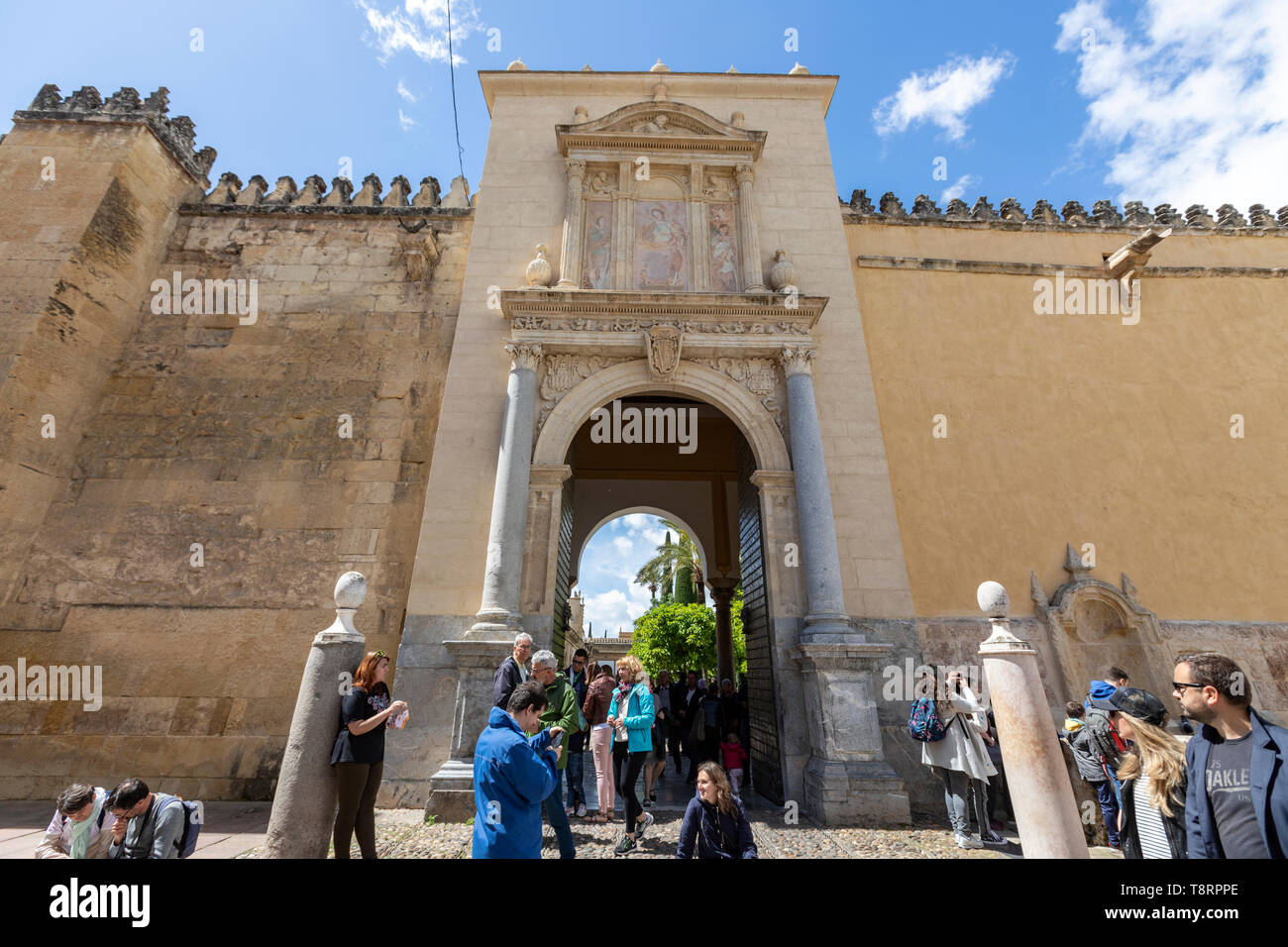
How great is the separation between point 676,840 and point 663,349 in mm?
5765

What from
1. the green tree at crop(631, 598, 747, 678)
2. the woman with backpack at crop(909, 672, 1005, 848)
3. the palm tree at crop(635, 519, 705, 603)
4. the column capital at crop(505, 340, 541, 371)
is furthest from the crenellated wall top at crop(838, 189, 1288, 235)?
the green tree at crop(631, 598, 747, 678)

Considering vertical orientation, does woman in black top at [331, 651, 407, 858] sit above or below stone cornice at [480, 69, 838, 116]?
below

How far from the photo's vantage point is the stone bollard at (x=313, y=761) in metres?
3.59

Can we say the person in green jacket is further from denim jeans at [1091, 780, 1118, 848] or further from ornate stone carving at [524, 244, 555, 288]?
ornate stone carving at [524, 244, 555, 288]

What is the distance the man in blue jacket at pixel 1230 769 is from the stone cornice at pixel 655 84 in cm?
1094

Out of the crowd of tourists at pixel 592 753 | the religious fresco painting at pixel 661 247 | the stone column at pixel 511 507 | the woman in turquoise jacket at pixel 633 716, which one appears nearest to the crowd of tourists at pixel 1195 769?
the crowd of tourists at pixel 592 753

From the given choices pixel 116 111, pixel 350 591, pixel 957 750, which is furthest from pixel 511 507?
pixel 116 111

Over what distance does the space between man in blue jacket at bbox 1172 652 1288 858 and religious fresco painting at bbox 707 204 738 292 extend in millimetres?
7429

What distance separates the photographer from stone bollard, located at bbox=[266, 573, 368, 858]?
359 centimetres

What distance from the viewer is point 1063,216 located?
10680 millimetres

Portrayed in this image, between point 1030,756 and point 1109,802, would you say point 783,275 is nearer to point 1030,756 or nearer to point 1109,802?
point 1030,756
